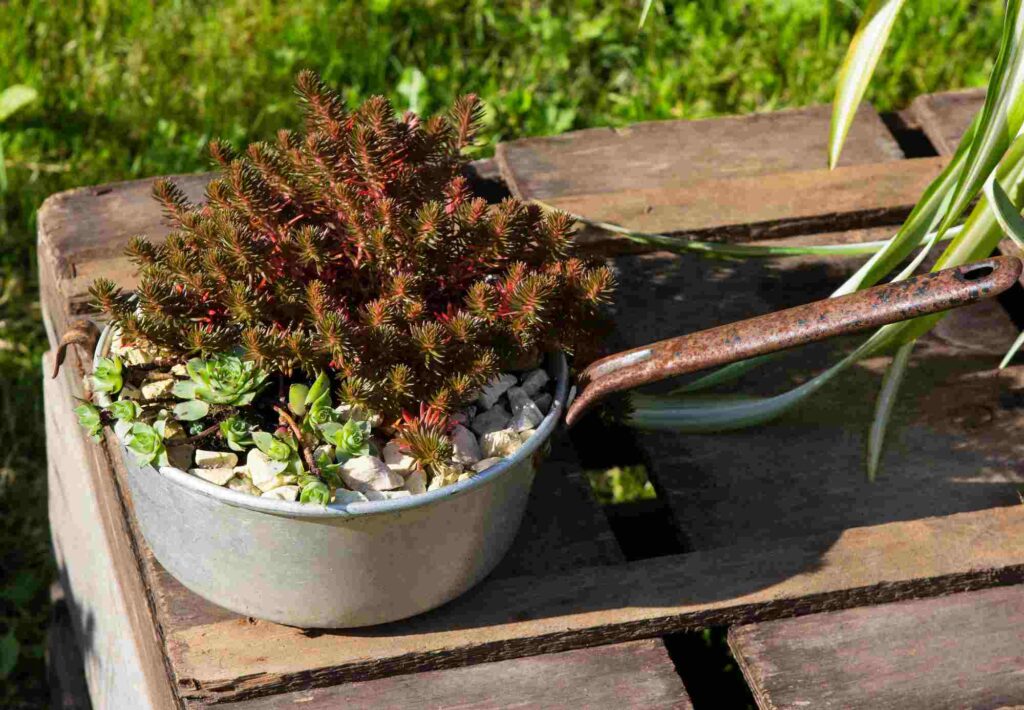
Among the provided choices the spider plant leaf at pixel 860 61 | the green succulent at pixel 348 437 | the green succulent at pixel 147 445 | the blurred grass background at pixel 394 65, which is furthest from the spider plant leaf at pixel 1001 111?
the blurred grass background at pixel 394 65

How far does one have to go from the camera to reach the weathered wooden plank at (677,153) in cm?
183

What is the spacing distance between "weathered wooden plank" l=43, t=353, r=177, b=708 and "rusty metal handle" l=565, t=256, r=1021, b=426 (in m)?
0.55

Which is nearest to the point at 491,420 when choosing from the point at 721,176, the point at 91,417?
the point at 91,417

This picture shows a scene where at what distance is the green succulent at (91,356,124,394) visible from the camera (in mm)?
1179

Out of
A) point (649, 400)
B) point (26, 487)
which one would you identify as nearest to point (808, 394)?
point (649, 400)

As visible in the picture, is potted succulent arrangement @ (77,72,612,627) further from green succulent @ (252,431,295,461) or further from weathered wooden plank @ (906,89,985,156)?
weathered wooden plank @ (906,89,985,156)

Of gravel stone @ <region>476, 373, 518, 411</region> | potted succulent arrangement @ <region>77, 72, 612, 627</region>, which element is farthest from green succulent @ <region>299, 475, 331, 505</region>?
gravel stone @ <region>476, 373, 518, 411</region>

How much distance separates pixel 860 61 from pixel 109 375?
94 centimetres

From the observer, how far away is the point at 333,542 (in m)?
1.15

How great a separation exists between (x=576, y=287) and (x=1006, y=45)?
58 centimetres

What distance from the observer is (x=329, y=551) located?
1155 millimetres

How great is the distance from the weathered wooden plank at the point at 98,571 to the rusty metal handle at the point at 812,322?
554 millimetres

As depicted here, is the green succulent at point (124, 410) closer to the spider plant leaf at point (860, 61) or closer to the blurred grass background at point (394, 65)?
the spider plant leaf at point (860, 61)

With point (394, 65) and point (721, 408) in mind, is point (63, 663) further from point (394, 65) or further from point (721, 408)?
point (394, 65)
